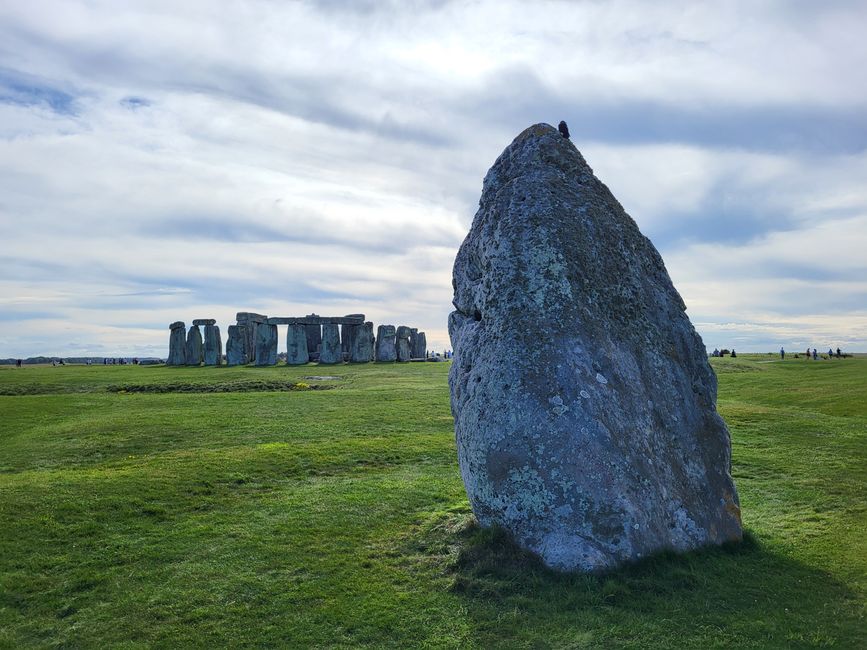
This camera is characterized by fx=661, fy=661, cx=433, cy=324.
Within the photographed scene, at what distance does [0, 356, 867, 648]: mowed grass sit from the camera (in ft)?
23.6

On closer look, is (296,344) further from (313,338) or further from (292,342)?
(313,338)

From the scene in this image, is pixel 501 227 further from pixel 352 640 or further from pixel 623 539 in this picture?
pixel 352 640

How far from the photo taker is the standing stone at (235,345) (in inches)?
2174

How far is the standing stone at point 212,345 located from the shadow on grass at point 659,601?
5076 centimetres

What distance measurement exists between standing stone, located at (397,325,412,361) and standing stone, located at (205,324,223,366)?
616 inches

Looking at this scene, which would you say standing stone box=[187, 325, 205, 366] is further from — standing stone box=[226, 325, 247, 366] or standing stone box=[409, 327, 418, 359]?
standing stone box=[409, 327, 418, 359]

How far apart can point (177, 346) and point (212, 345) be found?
11.1 feet

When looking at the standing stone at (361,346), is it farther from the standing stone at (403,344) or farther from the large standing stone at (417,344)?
the large standing stone at (417,344)

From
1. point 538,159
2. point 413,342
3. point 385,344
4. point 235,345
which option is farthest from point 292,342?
point 538,159

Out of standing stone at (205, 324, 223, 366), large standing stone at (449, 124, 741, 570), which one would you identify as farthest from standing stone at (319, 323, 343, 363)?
large standing stone at (449, 124, 741, 570)

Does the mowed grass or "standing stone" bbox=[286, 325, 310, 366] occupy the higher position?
"standing stone" bbox=[286, 325, 310, 366]

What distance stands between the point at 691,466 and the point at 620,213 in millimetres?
4084

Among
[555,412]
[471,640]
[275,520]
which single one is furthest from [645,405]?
→ [275,520]

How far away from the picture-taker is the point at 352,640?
7062mm
